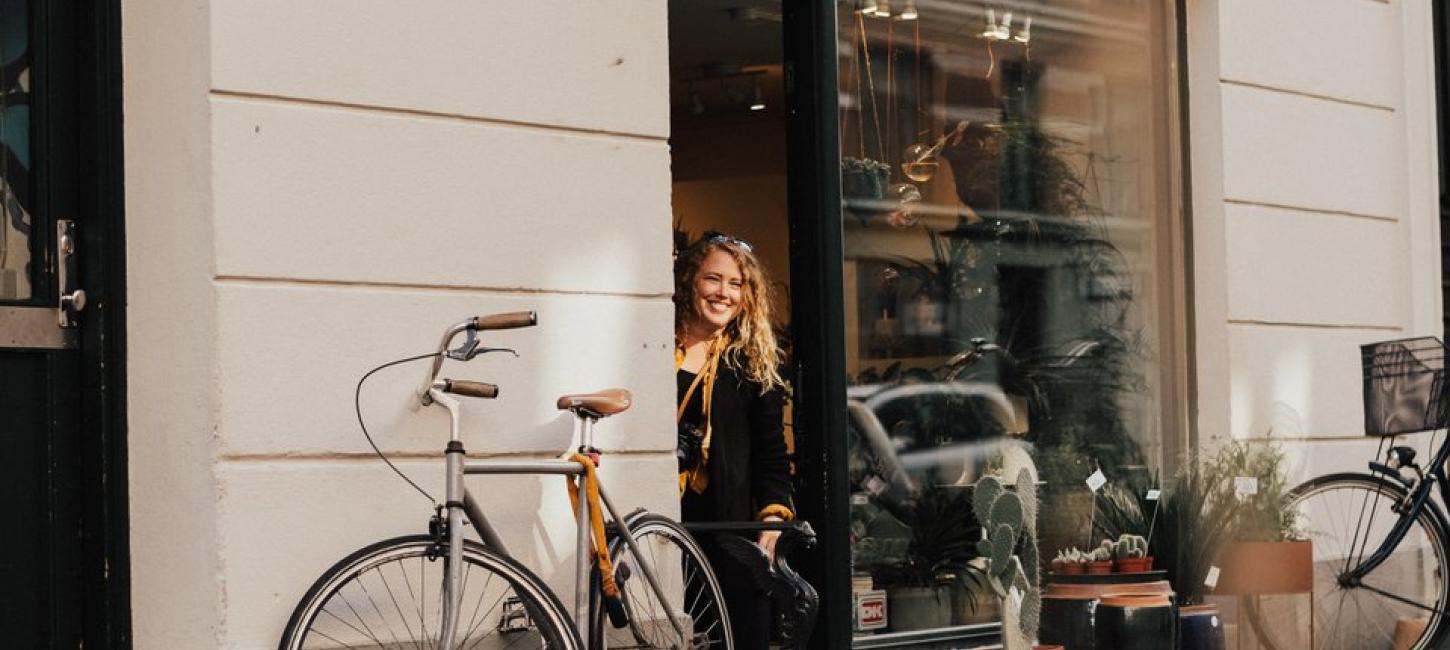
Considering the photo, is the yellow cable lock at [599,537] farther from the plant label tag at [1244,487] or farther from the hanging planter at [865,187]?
the plant label tag at [1244,487]

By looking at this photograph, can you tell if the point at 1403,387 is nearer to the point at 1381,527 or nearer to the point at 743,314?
the point at 1381,527

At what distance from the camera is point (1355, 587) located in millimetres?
7504

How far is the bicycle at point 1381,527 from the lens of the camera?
739 cm

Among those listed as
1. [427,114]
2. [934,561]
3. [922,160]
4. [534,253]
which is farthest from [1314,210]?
[427,114]

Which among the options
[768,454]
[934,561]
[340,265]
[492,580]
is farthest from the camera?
[934,561]

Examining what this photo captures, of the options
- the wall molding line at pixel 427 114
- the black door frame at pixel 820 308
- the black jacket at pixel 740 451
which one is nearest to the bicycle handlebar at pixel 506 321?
the wall molding line at pixel 427 114

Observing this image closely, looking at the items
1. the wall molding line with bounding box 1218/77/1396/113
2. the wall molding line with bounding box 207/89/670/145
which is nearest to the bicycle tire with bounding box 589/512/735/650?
the wall molding line with bounding box 207/89/670/145

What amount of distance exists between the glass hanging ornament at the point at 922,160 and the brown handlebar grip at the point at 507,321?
95.5 inches

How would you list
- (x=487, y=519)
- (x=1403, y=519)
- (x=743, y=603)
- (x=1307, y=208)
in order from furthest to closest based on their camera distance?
(x=1307, y=208) → (x=1403, y=519) → (x=743, y=603) → (x=487, y=519)

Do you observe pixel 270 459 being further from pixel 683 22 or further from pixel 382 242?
pixel 683 22

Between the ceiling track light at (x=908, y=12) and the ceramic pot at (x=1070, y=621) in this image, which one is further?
the ceiling track light at (x=908, y=12)

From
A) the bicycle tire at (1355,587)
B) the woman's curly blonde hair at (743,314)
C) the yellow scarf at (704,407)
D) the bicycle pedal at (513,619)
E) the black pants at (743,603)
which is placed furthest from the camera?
the bicycle tire at (1355,587)

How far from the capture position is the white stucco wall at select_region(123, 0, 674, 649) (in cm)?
461

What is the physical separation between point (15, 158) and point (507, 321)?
1.29 metres
